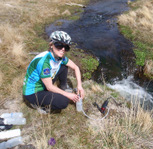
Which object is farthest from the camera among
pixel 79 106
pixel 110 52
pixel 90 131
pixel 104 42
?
pixel 104 42

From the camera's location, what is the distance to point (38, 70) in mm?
3016

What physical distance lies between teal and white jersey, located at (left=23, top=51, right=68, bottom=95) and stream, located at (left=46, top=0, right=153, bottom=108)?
6.21 ft

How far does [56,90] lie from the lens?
3121 mm

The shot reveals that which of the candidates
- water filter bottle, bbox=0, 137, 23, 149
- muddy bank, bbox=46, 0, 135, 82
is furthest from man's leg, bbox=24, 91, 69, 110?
muddy bank, bbox=46, 0, 135, 82

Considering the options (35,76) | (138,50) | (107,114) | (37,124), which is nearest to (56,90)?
(35,76)

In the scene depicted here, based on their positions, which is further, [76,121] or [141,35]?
[141,35]

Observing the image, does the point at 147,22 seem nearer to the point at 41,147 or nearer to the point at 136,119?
the point at 136,119

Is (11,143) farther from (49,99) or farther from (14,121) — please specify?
(49,99)

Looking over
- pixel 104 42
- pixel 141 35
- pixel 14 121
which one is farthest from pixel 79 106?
pixel 141 35

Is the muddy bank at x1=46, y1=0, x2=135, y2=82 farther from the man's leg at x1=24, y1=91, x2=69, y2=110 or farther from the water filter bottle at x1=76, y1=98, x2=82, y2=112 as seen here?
the man's leg at x1=24, y1=91, x2=69, y2=110

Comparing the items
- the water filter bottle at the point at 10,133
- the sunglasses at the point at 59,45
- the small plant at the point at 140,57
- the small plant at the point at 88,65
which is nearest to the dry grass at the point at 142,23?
the small plant at the point at 140,57

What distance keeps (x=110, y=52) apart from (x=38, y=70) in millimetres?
6233

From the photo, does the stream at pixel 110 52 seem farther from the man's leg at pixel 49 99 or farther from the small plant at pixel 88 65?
the man's leg at pixel 49 99

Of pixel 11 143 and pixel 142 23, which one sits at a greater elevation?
pixel 142 23
